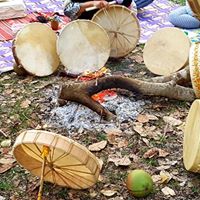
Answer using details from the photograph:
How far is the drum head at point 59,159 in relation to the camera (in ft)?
6.97

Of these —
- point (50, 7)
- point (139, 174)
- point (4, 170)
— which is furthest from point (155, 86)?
point (50, 7)

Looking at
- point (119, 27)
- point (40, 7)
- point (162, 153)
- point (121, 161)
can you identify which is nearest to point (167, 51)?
point (119, 27)

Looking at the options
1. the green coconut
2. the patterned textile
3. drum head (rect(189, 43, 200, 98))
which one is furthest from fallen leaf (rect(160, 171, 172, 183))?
the patterned textile

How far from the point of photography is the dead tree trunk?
119 inches

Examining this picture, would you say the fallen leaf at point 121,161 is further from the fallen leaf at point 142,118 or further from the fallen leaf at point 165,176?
the fallen leaf at point 142,118

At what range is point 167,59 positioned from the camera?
11.6 ft

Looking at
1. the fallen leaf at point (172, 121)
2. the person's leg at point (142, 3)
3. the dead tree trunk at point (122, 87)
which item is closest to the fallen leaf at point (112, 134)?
the dead tree trunk at point (122, 87)

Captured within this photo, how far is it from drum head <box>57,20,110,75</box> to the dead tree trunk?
46cm

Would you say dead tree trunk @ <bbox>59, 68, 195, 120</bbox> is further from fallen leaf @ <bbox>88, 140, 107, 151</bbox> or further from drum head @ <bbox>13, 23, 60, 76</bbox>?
drum head @ <bbox>13, 23, 60, 76</bbox>

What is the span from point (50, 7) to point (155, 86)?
2.11 m

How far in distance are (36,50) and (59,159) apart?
4.82ft

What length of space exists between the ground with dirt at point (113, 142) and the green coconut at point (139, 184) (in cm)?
6

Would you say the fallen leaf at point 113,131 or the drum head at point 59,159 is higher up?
the drum head at point 59,159

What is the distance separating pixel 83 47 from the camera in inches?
140
